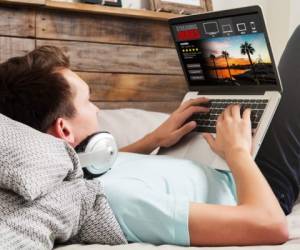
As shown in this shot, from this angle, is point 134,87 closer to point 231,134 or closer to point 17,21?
point 17,21

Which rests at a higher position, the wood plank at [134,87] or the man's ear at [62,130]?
the man's ear at [62,130]

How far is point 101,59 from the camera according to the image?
1.94 metres

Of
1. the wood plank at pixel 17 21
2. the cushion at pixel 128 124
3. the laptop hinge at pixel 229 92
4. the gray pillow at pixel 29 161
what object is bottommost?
the cushion at pixel 128 124

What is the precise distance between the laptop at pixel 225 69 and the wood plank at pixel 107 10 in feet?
1.89

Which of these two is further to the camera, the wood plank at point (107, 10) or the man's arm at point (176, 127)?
the wood plank at point (107, 10)

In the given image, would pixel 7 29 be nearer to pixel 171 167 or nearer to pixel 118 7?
pixel 118 7

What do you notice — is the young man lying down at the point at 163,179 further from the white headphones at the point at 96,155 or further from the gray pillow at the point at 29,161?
the gray pillow at the point at 29,161

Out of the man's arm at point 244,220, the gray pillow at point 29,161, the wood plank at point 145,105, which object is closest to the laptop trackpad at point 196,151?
the man's arm at point 244,220

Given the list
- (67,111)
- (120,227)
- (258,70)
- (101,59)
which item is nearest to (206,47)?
(258,70)

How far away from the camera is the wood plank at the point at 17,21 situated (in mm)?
1693

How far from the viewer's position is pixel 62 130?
99 centimetres

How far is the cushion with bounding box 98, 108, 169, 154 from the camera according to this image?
164 centimetres

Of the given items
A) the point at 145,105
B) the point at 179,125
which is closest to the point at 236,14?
the point at 179,125

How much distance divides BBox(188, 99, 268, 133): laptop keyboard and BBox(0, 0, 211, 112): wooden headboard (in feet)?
2.28
